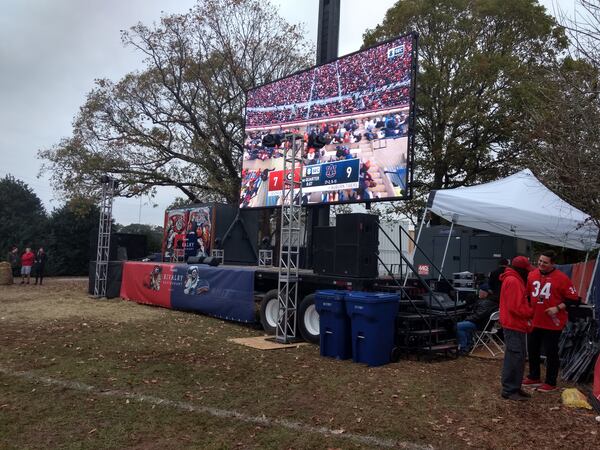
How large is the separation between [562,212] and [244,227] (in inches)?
444

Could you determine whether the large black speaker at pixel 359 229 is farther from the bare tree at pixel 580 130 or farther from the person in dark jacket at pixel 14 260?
the person in dark jacket at pixel 14 260

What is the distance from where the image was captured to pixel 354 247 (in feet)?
30.5

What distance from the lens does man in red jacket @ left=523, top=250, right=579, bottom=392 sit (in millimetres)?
6559

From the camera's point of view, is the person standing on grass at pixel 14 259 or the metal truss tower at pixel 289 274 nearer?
the metal truss tower at pixel 289 274

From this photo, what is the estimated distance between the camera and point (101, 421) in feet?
16.3

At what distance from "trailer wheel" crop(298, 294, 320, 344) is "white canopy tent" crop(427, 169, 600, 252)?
12.6 feet

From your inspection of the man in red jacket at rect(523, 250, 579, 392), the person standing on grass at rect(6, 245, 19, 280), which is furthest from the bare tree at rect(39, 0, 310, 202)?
the man in red jacket at rect(523, 250, 579, 392)

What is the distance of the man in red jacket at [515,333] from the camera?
6.07 metres

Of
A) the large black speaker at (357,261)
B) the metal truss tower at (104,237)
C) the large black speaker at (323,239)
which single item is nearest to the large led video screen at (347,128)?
the large black speaker at (323,239)

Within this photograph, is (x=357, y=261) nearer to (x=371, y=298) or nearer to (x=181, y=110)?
(x=371, y=298)

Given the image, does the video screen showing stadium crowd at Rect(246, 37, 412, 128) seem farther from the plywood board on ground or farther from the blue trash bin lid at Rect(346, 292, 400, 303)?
the plywood board on ground

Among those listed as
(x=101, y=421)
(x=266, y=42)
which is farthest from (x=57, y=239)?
(x=101, y=421)

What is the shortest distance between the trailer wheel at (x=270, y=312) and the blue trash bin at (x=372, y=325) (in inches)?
111

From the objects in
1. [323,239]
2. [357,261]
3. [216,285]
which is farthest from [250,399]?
[216,285]
